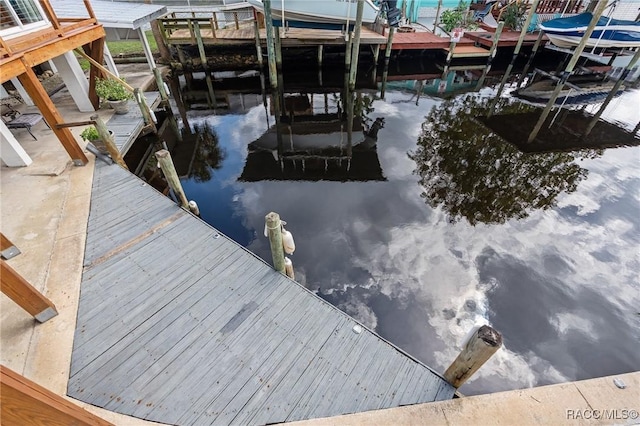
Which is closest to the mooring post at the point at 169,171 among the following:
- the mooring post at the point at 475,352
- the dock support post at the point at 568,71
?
the mooring post at the point at 475,352

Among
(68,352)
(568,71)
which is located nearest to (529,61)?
(568,71)

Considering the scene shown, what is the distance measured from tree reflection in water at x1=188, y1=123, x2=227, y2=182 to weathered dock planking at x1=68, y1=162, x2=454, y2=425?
4.38 metres

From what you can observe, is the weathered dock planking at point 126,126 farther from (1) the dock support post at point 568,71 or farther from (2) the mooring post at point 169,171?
(1) the dock support post at point 568,71

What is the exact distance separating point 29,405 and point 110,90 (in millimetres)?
11924

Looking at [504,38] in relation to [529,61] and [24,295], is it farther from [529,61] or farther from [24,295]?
[24,295]

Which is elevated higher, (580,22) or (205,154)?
(580,22)

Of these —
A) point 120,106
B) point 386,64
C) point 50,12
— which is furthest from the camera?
point 386,64

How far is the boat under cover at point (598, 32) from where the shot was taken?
51.4 feet

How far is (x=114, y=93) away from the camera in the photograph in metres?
10.5

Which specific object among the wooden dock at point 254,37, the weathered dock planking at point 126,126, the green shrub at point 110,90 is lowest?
the weathered dock planking at point 126,126

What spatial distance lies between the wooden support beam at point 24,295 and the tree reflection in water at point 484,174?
8756mm

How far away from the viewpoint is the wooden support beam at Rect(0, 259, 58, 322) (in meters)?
3.60

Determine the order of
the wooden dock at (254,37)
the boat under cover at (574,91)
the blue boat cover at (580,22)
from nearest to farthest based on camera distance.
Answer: the boat under cover at (574,91)
the blue boat cover at (580,22)
the wooden dock at (254,37)

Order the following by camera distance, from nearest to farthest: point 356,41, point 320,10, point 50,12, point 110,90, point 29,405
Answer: point 29,405, point 50,12, point 110,90, point 356,41, point 320,10
